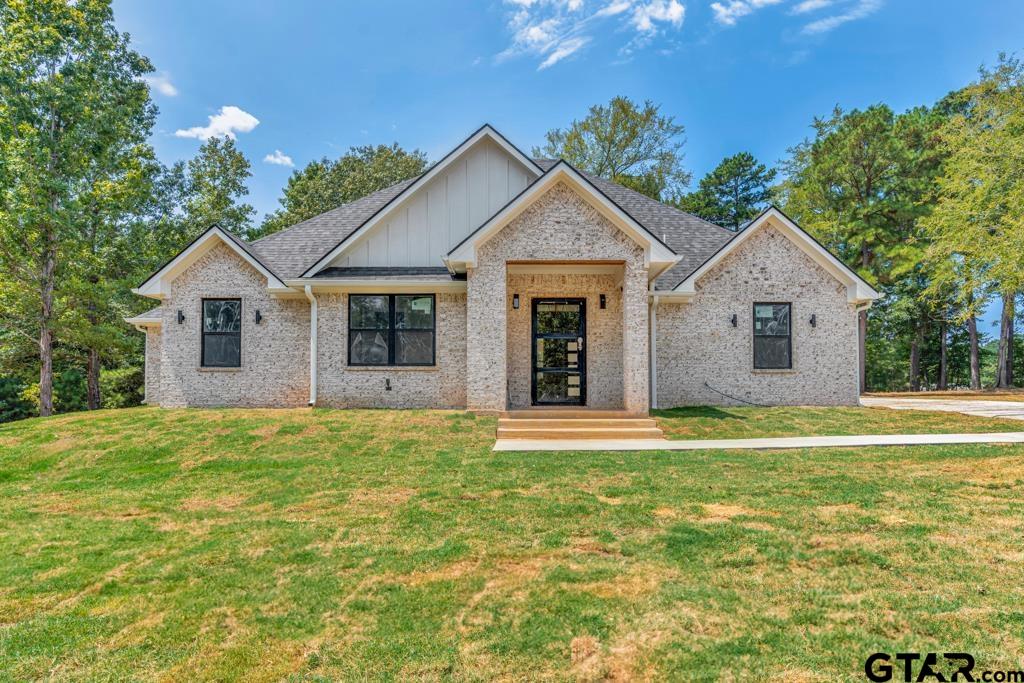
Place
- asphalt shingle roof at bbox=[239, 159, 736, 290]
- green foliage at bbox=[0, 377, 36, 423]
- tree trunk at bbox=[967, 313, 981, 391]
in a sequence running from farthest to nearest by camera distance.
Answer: tree trunk at bbox=[967, 313, 981, 391] → green foliage at bbox=[0, 377, 36, 423] → asphalt shingle roof at bbox=[239, 159, 736, 290]

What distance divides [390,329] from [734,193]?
108 ft

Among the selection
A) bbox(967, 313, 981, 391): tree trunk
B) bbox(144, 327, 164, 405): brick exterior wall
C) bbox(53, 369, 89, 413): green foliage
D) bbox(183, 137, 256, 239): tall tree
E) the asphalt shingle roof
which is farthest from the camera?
bbox(183, 137, 256, 239): tall tree

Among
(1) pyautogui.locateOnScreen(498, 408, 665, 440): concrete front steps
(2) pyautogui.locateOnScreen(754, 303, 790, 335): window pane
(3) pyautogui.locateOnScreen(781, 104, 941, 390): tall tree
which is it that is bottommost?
(1) pyautogui.locateOnScreen(498, 408, 665, 440): concrete front steps

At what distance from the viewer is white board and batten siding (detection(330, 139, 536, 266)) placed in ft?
43.7

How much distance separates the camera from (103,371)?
29031 millimetres

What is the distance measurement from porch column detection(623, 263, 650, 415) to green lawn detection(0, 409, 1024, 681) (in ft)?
9.41

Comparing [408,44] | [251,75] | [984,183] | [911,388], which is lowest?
[911,388]

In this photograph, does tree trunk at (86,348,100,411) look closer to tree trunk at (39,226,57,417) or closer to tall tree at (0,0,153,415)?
tall tree at (0,0,153,415)

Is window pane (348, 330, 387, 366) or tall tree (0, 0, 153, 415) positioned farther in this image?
tall tree (0, 0, 153, 415)

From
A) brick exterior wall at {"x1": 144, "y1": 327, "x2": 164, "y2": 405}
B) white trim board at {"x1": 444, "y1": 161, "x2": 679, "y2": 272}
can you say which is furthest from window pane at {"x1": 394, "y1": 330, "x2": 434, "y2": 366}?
brick exterior wall at {"x1": 144, "y1": 327, "x2": 164, "y2": 405}

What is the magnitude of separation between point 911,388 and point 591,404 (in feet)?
98.0

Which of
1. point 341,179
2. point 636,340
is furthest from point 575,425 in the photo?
point 341,179

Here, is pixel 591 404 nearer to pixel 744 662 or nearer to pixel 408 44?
pixel 744 662

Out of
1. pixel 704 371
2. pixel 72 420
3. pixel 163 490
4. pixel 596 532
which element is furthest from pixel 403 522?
pixel 72 420
